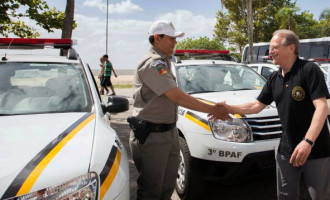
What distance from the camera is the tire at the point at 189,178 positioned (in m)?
3.19

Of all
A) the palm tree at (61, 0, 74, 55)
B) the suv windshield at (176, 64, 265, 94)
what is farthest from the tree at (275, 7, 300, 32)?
the suv windshield at (176, 64, 265, 94)

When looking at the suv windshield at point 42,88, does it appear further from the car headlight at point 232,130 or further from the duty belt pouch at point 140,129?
the car headlight at point 232,130

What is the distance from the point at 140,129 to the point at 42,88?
1.04 meters

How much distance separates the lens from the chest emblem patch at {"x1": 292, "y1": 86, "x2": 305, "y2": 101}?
220cm

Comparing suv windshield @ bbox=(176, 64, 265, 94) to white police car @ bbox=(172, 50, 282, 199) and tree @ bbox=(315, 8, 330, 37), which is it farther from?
tree @ bbox=(315, 8, 330, 37)

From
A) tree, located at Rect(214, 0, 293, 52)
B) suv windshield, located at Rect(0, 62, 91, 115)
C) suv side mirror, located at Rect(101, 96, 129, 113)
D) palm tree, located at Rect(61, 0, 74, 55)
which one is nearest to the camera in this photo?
suv windshield, located at Rect(0, 62, 91, 115)

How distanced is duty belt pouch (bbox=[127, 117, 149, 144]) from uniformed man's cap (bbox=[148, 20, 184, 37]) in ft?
2.28

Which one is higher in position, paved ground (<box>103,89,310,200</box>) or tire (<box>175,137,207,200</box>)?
tire (<box>175,137,207,200</box>)

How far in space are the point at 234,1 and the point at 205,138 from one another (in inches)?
1049

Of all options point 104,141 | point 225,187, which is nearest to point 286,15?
point 225,187

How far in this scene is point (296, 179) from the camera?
92.6 inches

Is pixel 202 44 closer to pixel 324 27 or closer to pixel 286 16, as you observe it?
pixel 324 27

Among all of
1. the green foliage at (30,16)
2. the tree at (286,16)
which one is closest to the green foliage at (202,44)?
the tree at (286,16)

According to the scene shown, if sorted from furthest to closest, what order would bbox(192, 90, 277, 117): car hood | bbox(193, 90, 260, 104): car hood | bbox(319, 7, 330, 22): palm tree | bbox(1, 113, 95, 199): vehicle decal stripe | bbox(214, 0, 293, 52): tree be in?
bbox(319, 7, 330, 22): palm tree → bbox(214, 0, 293, 52): tree → bbox(193, 90, 260, 104): car hood → bbox(192, 90, 277, 117): car hood → bbox(1, 113, 95, 199): vehicle decal stripe
